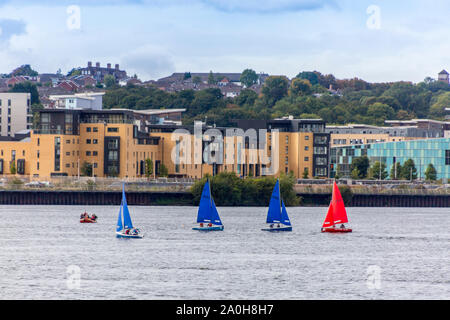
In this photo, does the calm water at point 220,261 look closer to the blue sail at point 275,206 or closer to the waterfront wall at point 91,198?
the blue sail at point 275,206

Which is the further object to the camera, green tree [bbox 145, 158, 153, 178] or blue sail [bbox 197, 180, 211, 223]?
green tree [bbox 145, 158, 153, 178]

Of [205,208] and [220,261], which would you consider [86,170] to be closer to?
[205,208]

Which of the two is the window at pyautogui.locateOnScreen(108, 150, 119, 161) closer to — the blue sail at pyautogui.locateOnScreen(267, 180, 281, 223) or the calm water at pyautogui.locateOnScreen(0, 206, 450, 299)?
the calm water at pyautogui.locateOnScreen(0, 206, 450, 299)

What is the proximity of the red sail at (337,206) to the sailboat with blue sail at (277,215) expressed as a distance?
481 cm

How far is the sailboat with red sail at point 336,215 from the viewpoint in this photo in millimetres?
109188

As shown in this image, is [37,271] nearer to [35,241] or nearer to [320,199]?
[35,241]

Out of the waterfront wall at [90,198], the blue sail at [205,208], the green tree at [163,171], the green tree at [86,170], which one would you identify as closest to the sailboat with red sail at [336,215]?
the blue sail at [205,208]

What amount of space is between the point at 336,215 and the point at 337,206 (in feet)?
5.16

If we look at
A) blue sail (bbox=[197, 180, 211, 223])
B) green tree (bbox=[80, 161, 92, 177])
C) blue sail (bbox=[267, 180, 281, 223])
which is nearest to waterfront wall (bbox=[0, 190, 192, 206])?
green tree (bbox=[80, 161, 92, 177])

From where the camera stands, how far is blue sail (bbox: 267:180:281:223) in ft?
352

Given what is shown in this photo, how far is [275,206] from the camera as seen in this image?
355 feet

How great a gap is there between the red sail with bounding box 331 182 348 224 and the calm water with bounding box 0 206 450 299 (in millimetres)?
1971

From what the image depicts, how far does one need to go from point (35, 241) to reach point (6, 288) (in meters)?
31.6

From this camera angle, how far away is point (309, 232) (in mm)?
114812
